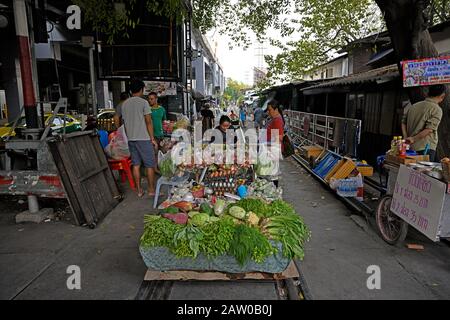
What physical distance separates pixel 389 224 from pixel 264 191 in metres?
1.89

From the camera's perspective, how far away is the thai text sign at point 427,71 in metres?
4.80

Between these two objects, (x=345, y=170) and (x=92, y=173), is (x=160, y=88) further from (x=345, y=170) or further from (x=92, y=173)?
(x=345, y=170)

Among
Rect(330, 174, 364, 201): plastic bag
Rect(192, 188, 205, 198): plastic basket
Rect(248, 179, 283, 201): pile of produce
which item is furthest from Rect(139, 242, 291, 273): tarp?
Rect(330, 174, 364, 201): plastic bag

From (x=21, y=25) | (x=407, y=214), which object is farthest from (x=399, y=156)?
(x=21, y=25)

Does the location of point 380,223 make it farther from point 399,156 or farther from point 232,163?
point 232,163

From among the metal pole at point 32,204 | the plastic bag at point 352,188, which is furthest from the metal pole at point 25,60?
the plastic bag at point 352,188

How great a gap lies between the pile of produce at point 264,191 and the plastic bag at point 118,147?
3389 mm

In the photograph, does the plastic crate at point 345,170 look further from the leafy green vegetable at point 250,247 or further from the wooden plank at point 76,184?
the wooden plank at point 76,184

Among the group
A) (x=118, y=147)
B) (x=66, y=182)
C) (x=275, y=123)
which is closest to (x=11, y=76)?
(x=118, y=147)

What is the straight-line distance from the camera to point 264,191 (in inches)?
181

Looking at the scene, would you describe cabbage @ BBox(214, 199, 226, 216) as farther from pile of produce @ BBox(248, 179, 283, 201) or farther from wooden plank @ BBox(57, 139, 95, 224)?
wooden plank @ BBox(57, 139, 95, 224)

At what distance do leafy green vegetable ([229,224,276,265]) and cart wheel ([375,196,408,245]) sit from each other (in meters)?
2.16

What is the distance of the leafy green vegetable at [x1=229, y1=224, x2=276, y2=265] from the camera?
313 cm
